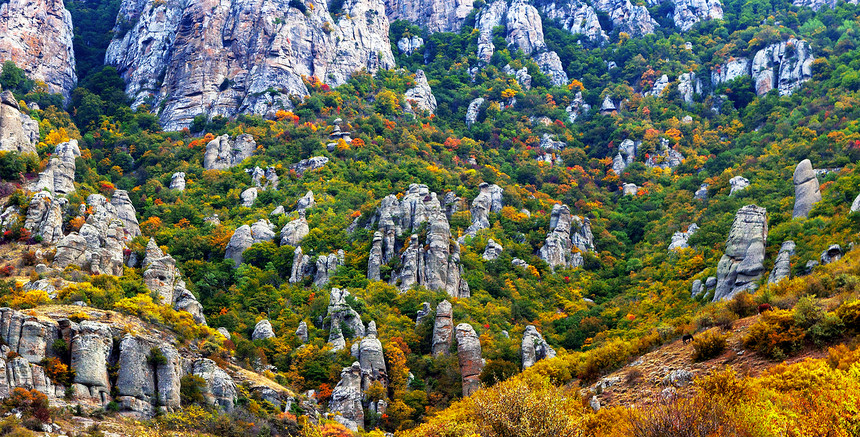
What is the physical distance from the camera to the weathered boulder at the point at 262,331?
47188 millimetres

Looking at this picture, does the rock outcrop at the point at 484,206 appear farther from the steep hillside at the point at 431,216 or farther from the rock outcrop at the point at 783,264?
the rock outcrop at the point at 783,264

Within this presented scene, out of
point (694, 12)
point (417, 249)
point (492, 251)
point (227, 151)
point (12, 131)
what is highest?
point (694, 12)

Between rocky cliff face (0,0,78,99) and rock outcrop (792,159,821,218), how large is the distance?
91441 millimetres

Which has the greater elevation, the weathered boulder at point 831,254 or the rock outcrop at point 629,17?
the rock outcrop at point 629,17

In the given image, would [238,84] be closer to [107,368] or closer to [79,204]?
[79,204]

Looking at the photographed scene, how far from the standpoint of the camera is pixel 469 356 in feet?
147

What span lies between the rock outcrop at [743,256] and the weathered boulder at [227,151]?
55856 mm

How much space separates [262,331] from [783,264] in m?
34.3

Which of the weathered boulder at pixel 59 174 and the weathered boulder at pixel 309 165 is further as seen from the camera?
the weathered boulder at pixel 309 165

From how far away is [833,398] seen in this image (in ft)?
46.8

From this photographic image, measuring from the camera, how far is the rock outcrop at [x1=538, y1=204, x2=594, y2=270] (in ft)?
219

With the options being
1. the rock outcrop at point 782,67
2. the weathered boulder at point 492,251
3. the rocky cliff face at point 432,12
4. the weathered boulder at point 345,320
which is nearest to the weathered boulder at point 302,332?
the weathered boulder at point 345,320

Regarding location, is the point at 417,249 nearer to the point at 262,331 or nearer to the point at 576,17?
the point at 262,331

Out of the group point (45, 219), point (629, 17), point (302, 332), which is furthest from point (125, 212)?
point (629, 17)
